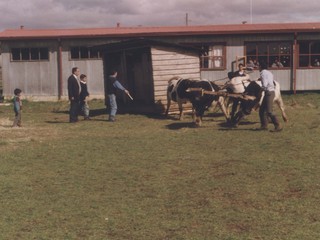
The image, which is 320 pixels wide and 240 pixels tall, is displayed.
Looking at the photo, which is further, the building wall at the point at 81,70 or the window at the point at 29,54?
the window at the point at 29,54

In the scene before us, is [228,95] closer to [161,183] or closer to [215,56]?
[161,183]

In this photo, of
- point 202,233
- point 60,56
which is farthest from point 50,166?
point 60,56

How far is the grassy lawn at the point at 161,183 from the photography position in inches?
229

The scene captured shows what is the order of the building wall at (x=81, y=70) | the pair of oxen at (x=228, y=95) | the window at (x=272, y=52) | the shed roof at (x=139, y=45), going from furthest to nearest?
the window at (x=272, y=52)
the building wall at (x=81, y=70)
the shed roof at (x=139, y=45)
the pair of oxen at (x=228, y=95)

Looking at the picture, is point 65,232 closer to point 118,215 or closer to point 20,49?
point 118,215

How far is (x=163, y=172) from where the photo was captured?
8.74 meters

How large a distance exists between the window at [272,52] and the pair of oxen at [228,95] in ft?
32.6

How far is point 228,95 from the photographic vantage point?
1388 cm

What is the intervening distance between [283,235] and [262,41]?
67.4ft

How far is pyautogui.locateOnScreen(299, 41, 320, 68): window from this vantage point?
24969 mm

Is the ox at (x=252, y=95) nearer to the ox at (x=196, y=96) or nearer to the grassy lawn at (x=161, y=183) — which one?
the grassy lawn at (x=161, y=183)

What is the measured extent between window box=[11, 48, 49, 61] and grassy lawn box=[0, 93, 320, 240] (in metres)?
11.5

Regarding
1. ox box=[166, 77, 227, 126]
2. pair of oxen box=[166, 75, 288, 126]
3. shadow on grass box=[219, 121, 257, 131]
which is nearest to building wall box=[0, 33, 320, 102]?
ox box=[166, 77, 227, 126]

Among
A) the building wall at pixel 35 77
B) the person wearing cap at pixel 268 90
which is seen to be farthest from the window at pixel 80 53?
the person wearing cap at pixel 268 90
